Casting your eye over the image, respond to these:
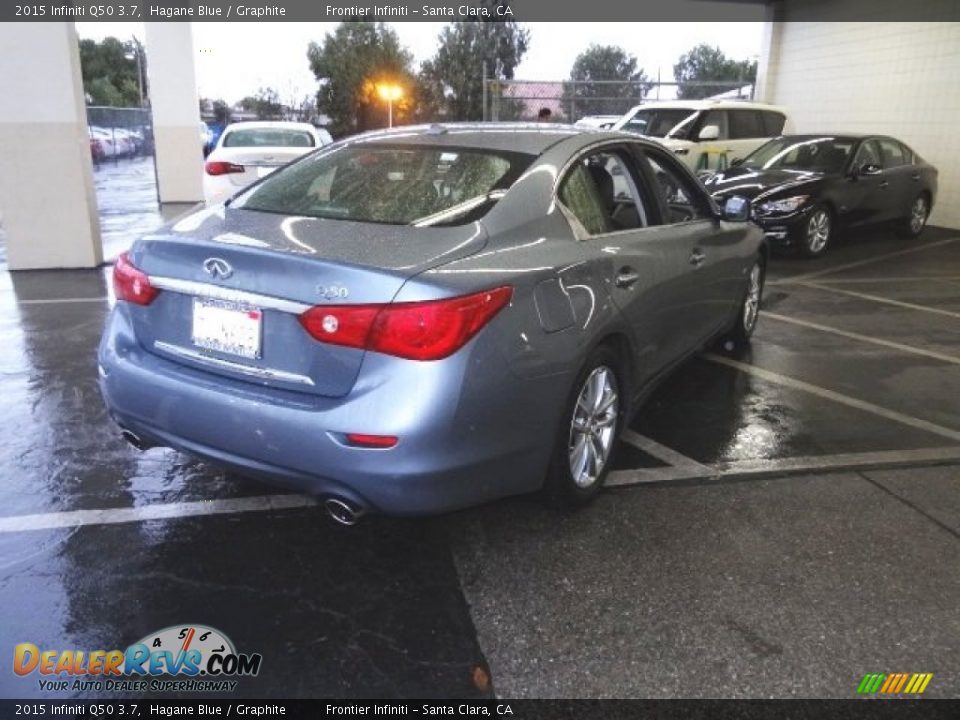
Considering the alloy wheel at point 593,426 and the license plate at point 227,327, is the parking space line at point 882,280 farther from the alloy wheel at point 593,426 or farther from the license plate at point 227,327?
the license plate at point 227,327

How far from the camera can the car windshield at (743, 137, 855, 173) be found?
10688mm

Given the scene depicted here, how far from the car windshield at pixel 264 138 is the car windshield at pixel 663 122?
5386 mm

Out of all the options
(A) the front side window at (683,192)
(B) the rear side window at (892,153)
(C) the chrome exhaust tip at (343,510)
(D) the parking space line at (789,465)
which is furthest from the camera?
(B) the rear side window at (892,153)

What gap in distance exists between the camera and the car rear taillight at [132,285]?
2.89m

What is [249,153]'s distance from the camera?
10133 millimetres

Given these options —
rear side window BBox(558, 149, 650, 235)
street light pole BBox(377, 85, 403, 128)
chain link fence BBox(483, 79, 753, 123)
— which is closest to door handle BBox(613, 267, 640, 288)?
rear side window BBox(558, 149, 650, 235)

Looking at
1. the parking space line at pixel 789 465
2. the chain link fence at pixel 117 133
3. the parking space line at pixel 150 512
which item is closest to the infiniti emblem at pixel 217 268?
the parking space line at pixel 150 512

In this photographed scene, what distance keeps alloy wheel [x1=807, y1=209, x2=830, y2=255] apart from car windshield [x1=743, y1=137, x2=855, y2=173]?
2.34 ft

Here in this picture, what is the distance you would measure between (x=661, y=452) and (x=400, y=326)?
6.81 ft

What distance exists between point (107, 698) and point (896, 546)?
2902 millimetres

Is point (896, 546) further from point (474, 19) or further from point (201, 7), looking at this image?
A: point (474, 19)

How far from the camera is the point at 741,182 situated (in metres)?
10.3

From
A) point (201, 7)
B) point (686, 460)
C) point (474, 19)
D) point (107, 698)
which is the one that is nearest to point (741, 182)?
point (686, 460)

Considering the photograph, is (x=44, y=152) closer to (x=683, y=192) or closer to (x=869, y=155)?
(x=683, y=192)
